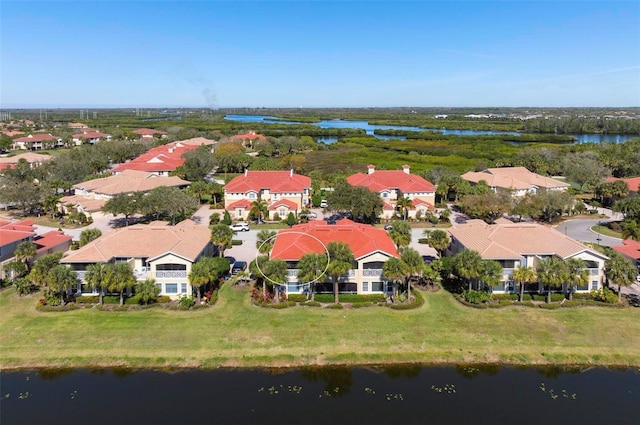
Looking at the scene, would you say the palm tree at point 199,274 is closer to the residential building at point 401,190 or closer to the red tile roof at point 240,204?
the red tile roof at point 240,204

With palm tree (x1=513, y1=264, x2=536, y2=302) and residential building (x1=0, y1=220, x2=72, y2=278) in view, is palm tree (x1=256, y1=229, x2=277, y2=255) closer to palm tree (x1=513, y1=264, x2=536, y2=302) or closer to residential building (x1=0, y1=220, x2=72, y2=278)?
palm tree (x1=513, y1=264, x2=536, y2=302)

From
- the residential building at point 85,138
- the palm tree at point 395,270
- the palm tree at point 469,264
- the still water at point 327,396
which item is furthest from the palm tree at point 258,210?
the residential building at point 85,138

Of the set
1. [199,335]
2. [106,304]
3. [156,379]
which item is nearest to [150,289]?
[106,304]

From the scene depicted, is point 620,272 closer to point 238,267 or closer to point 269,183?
point 238,267

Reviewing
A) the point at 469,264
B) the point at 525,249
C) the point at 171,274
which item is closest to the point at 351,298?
the point at 469,264

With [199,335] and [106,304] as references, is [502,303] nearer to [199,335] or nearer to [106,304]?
[199,335]

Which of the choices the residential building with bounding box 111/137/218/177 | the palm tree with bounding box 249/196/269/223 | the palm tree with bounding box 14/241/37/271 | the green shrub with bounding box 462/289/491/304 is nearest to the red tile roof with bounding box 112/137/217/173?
the residential building with bounding box 111/137/218/177
